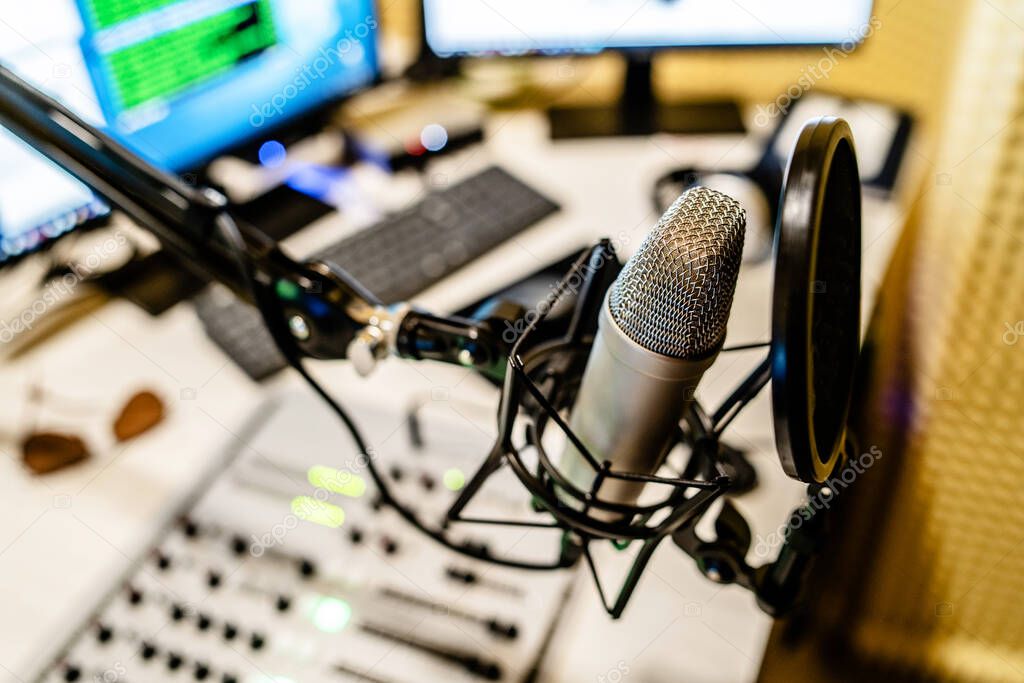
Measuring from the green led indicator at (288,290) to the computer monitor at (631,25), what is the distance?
78cm

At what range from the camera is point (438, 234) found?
110cm

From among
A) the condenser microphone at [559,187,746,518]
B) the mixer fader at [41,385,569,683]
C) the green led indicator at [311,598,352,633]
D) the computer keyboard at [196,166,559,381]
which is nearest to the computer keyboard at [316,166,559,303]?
the computer keyboard at [196,166,559,381]

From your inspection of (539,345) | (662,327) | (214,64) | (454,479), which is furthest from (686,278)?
(214,64)

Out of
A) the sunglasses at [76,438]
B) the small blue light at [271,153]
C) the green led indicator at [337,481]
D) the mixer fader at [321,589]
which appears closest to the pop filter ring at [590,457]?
the mixer fader at [321,589]

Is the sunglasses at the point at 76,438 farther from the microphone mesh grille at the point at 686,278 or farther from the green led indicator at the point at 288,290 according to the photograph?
the microphone mesh grille at the point at 686,278

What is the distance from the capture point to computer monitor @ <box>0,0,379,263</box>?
85 cm

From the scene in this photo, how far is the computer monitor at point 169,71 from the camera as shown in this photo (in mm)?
846

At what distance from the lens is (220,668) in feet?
2.17

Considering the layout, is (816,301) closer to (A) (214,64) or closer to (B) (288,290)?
(B) (288,290)

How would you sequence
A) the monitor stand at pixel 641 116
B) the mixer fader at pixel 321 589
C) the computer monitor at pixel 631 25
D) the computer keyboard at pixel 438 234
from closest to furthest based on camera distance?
the mixer fader at pixel 321 589, the computer keyboard at pixel 438 234, the computer monitor at pixel 631 25, the monitor stand at pixel 641 116

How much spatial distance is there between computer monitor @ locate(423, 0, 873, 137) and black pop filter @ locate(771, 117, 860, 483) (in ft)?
2.74

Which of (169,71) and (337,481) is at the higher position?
(169,71)

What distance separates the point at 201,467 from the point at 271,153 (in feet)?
1.66

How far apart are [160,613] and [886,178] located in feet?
3.52
